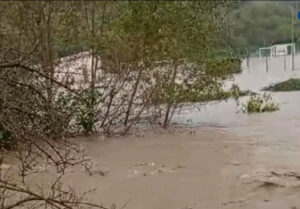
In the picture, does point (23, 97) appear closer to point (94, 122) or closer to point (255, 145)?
point (255, 145)

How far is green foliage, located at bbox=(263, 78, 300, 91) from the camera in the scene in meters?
18.6

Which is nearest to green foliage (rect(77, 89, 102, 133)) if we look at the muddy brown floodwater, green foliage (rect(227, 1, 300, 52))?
the muddy brown floodwater

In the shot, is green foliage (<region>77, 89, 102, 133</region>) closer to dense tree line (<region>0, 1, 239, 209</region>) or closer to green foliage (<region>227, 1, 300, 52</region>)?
dense tree line (<region>0, 1, 239, 209</region>)

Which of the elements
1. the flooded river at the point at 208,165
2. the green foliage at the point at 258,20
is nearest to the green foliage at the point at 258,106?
the flooded river at the point at 208,165

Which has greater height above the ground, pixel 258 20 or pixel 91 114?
pixel 258 20

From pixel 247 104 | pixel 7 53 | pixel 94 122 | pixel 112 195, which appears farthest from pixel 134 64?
pixel 7 53

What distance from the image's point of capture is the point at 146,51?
11.9 meters

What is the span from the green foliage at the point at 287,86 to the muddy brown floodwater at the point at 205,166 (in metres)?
4.60

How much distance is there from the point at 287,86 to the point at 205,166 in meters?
10.8

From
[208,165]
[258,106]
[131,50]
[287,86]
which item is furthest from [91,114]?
[287,86]

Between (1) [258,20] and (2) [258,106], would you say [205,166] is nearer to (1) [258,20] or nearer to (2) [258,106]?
(2) [258,106]

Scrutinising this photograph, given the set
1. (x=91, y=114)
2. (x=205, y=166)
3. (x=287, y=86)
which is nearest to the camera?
(x=205, y=166)

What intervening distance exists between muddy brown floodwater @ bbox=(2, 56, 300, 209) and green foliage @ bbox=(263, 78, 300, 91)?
15.1 ft

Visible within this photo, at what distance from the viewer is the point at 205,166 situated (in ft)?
28.3
